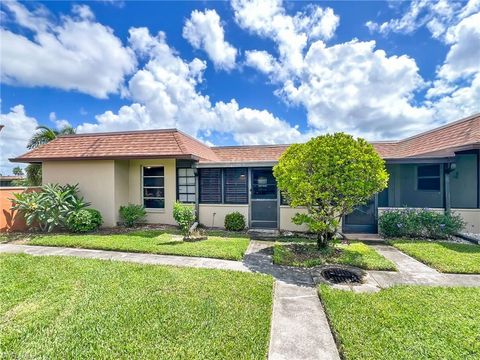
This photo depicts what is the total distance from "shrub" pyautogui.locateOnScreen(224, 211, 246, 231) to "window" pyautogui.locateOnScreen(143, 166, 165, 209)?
3.27 meters

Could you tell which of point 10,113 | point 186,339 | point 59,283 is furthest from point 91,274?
point 10,113

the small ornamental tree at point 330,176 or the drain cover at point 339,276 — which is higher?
the small ornamental tree at point 330,176

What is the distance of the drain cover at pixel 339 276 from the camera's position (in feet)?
15.3

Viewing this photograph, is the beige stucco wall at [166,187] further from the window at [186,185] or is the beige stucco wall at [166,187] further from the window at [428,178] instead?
the window at [428,178]

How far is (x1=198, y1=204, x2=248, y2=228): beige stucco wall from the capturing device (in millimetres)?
9430

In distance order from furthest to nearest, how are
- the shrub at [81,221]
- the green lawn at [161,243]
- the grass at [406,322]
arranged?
the shrub at [81,221] → the green lawn at [161,243] → the grass at [406,322]

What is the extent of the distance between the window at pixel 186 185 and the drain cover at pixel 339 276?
650 centimetres

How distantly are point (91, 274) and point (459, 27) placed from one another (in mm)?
14172

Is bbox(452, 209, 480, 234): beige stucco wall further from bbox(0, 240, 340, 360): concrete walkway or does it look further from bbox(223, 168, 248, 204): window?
bbox(223, 168, 248, 204): window

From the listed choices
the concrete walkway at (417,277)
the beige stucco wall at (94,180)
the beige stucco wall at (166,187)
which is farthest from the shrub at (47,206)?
the concrete walkway at (417,277)

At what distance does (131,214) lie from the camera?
30.9ft

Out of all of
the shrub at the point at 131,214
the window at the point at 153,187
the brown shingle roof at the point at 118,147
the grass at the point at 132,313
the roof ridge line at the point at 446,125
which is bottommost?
the grass at the point at 132,313

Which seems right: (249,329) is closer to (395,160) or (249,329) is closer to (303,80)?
(395,160)

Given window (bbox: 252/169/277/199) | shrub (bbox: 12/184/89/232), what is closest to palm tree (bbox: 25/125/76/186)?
shrub (bbox: 12/184/89/232)
